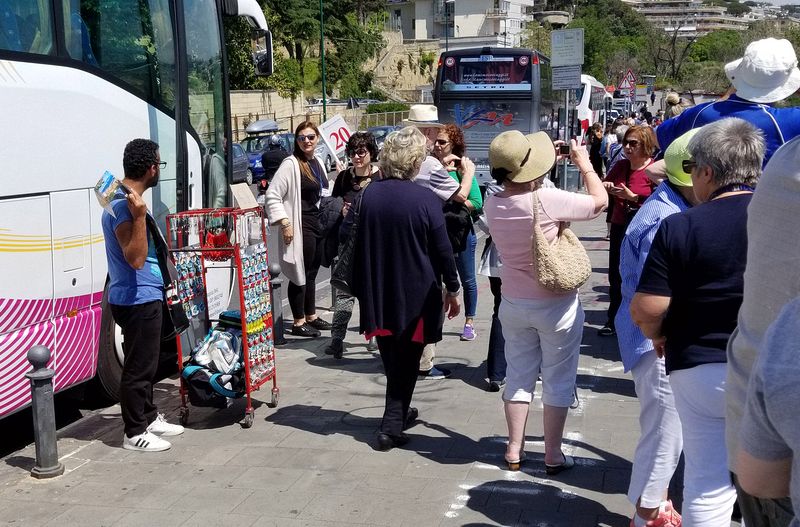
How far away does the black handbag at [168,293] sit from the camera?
5727 millimetres

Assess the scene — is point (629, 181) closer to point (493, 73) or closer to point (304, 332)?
Result: point (304, 332)

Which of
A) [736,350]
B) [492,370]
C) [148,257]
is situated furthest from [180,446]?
[736,350]

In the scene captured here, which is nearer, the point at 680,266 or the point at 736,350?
the point at 736,350

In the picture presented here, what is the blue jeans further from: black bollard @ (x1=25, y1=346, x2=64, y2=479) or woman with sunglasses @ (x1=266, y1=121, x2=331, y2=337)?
black bollard @ (x1=25, y1=346, x2=64, y2=479)

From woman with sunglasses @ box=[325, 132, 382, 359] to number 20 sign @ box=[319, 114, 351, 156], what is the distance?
2013 mm

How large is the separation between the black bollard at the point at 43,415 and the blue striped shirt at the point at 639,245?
322 centimetres

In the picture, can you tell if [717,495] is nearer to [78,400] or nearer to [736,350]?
[736,350]

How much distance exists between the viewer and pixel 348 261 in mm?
5887

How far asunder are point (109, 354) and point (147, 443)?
51.2 inches

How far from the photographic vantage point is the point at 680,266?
137 inches

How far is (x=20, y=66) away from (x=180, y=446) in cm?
259

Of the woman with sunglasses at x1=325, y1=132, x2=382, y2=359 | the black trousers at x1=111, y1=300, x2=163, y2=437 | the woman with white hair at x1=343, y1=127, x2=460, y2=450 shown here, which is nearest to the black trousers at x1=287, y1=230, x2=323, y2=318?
the woman with sunglasses at x1=325, y1=132, x2=382, y2=359

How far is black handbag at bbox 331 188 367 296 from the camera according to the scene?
573 cm

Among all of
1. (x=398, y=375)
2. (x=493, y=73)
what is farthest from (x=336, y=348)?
(x=493, y=73)
